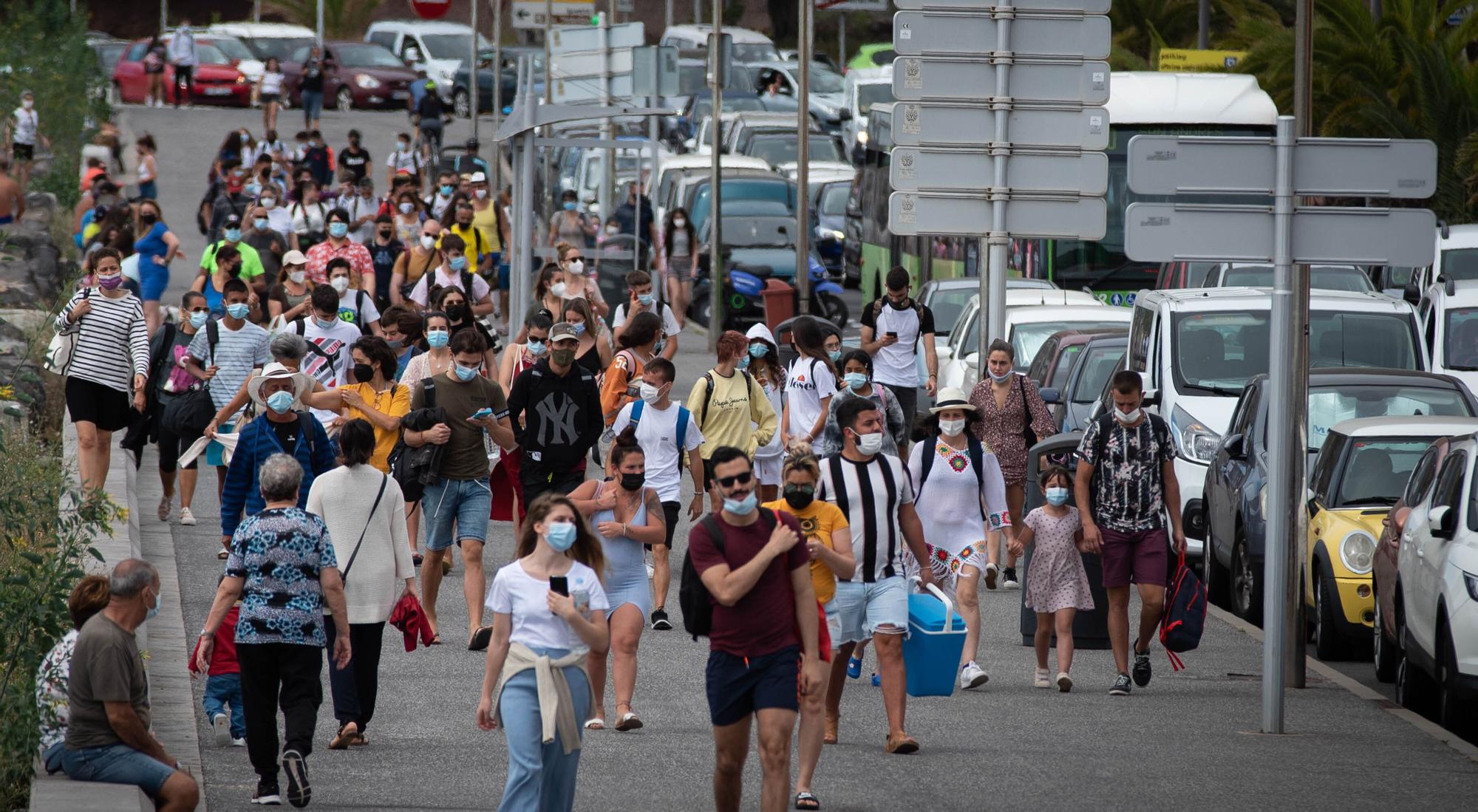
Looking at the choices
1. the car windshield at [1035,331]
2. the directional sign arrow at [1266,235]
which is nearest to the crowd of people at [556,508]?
the directional sign arrow at [1266,235]

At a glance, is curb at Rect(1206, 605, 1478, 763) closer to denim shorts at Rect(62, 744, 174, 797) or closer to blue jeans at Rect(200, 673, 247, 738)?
blue jeans at Rect(200, 673, 247, 738)

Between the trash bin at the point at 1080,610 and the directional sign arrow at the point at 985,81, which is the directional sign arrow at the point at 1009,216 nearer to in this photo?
the directional sign arrow at the point at 985,81

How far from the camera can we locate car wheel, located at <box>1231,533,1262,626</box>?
14.2 meters

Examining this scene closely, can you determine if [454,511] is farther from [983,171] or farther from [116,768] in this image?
[983,171]

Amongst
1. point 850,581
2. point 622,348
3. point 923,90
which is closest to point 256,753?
point 850,581

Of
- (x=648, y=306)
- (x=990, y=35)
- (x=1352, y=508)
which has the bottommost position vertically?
(x=1352, y=508)

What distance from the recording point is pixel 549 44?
31.5 m

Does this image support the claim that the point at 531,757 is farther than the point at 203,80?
No

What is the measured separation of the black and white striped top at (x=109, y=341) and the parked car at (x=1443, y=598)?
26.7 feet

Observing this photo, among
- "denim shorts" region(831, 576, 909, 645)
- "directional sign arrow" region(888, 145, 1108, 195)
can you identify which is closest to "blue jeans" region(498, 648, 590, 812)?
"denim shorts" region(831, 576, 909, 645)

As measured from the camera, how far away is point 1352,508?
13.3 metres

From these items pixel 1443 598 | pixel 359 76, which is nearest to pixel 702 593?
pixel 1443 598

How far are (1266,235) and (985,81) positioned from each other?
692cm

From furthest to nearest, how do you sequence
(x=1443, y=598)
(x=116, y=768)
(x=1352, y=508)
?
(x=1352, y=508)
(x=1443, y=598)
(x=116, y=768)
